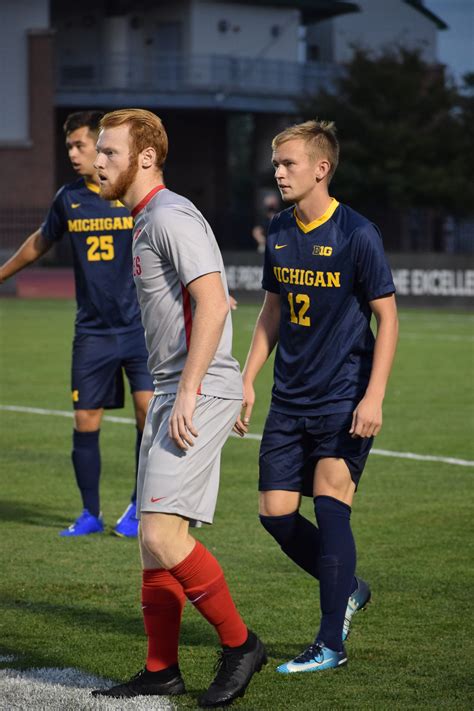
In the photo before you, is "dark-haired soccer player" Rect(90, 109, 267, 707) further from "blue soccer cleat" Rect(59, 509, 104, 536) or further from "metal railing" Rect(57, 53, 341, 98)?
"metal railing" Rect(57, 53, 341, 98)

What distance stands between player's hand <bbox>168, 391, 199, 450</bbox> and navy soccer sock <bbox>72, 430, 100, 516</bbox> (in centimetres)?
357

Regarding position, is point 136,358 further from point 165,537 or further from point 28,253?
point 165,537

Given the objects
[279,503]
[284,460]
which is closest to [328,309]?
[284,460]

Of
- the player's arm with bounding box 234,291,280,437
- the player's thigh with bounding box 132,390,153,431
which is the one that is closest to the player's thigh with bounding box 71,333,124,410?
the player's thigh with bounding box 132,390,153,431

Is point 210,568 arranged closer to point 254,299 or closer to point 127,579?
point 127,579

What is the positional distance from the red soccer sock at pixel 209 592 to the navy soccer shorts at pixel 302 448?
65cm

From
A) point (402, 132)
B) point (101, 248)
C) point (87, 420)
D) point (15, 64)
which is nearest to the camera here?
point (101, 248)

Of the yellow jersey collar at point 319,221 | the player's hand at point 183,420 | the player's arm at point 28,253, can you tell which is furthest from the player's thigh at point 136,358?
the player's hand at point 183,420

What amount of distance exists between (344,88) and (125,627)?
1616 inches

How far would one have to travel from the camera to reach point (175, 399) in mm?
4496

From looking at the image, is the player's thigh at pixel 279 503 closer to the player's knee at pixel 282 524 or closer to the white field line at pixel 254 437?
the player's knee at pixel 282 524

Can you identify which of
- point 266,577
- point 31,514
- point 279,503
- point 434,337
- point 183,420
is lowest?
point 434,337

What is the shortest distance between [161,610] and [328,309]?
1.33m

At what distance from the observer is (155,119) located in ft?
15.0
